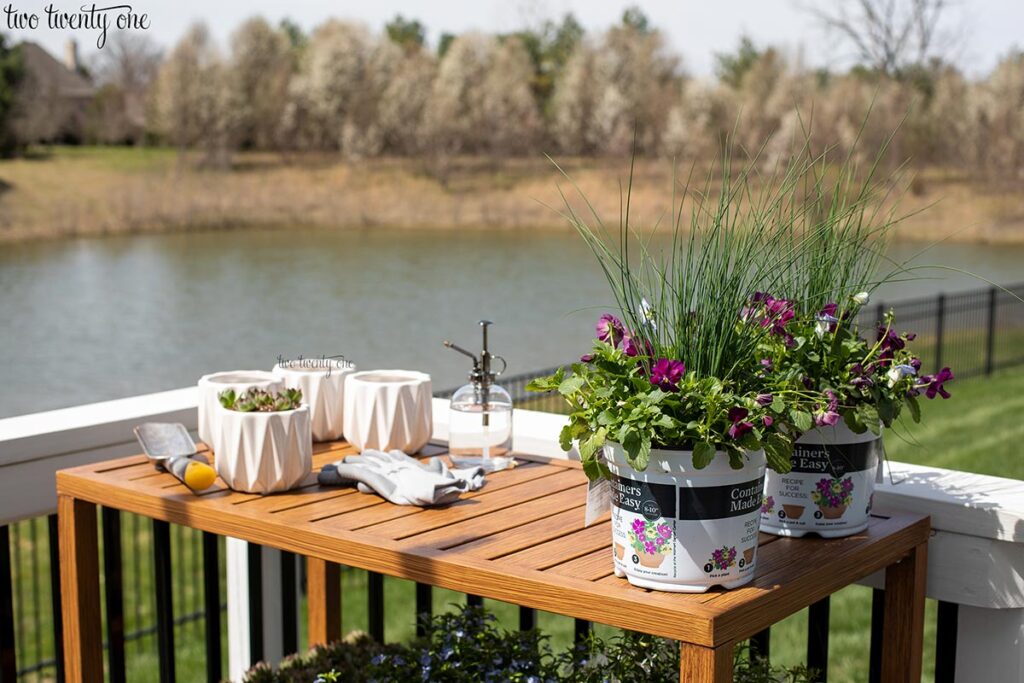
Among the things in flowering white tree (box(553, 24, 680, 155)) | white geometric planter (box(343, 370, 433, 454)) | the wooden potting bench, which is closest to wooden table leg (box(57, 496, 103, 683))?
the wooden potting bench

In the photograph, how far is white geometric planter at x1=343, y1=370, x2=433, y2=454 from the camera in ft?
6.30

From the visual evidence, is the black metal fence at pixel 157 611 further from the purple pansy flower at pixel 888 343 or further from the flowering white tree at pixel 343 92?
the flowering white tree at pixel 343 92

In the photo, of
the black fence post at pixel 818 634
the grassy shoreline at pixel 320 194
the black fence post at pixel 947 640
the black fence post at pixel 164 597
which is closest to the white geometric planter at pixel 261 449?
the black fence post at pixel 164 597

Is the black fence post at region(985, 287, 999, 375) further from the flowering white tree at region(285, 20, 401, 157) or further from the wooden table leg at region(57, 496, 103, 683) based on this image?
the flowering white tree at region(285, 20, 401, 157)

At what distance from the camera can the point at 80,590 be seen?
6.27 feet

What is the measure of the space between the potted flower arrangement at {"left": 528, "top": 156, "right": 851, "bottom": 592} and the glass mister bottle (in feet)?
1.53

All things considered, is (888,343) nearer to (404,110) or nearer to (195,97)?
(404,110)

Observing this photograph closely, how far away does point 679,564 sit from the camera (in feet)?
4.27

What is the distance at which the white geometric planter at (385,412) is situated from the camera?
192 centimetres

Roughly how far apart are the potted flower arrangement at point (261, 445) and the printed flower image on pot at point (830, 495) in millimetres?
786

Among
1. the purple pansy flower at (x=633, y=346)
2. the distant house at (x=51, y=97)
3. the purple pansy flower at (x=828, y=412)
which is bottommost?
the purple pansy flower at (x=828, y=412)

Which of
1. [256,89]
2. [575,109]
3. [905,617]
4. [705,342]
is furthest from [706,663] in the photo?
[256,89]

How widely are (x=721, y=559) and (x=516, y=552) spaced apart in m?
0.29

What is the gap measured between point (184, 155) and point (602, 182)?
10884 millimetres
